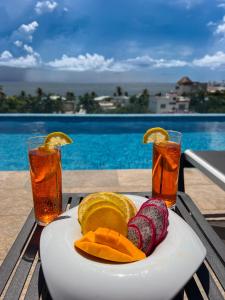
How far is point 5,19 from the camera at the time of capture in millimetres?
27031

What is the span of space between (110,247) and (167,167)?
48 cm

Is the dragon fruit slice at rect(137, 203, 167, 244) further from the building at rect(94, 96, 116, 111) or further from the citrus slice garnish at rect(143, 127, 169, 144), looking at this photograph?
the building at rect(94, 96, 116, 111)

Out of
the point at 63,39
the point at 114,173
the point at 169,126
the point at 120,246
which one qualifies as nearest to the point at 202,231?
the point at 120,246

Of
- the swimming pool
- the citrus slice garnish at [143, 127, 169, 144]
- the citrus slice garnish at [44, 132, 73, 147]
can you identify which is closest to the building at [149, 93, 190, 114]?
the swimming pool

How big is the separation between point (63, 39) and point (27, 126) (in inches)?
1337

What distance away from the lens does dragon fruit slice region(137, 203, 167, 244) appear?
701 mm

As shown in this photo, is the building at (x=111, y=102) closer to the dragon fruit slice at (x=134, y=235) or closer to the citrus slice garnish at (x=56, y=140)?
the citrus slice garnish at (x=56, y=140)

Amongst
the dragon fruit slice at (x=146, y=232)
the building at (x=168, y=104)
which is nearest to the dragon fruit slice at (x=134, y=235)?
the dragon fruit slice at (x=146, y=232)

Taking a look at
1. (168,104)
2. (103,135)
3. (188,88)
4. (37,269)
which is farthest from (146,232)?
(188,88)

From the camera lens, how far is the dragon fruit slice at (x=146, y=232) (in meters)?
0.68

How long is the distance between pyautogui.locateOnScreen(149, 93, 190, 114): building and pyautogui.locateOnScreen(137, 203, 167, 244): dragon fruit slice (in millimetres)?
8417

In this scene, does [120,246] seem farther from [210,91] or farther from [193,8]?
[193,8]

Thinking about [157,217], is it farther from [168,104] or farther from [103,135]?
[168,104]

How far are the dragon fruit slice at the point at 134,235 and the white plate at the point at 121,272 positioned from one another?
0.04 meters
